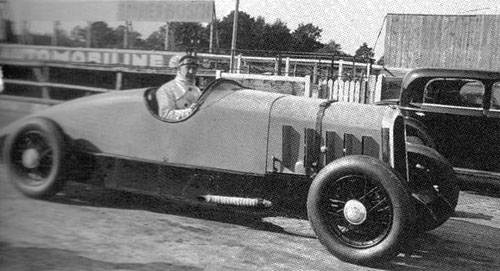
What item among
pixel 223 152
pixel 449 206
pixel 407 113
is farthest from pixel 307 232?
pixel 407 113

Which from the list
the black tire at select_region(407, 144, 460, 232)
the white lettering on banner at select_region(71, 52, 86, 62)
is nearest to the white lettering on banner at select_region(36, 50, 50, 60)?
the white lettering on banner at select_region(71, 52, 86, 62)

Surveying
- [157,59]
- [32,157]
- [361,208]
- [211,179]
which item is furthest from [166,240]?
[32,157]

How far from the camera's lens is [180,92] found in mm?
3816

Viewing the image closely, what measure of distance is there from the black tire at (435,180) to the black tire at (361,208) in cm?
91

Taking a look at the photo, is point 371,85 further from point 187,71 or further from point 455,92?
point 187,71

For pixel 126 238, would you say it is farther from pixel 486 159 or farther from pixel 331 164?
pixel 486 159

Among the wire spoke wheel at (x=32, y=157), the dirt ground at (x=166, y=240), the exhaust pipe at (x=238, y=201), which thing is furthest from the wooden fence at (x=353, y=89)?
the wire spoke wheel at (x=32, y=157)

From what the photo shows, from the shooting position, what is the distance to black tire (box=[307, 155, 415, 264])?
2.97 metres

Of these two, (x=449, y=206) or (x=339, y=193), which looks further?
(x=449, y=206)

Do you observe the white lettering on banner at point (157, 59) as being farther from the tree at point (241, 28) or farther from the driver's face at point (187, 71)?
the tree at point (241, 28)

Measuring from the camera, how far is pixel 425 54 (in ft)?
57.6

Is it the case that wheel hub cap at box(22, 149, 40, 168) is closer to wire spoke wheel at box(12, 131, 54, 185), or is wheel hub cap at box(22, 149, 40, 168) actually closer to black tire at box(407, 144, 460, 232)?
wire spoke wheel at box(12, 131, 54, 185)

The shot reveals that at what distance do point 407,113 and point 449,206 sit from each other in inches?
95.7

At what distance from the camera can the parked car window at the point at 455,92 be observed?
603 cm
